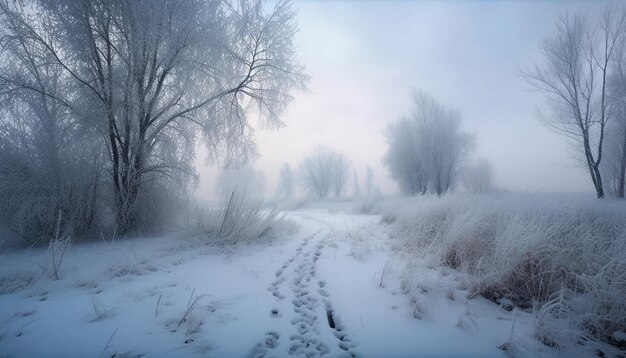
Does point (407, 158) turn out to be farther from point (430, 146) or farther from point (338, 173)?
point (338, 173)

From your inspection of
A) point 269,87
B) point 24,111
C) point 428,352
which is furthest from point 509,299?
point 24,111

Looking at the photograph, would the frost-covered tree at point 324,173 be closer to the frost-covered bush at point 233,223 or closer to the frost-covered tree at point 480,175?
the frost-covered tree at point 480,175

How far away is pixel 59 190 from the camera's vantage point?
5.19 metres

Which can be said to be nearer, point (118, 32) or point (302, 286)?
point (302, 286)

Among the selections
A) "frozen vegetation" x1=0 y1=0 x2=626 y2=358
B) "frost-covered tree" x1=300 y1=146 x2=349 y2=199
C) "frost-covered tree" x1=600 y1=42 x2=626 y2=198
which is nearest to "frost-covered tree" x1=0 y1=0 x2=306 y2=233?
"frozen vegetation" x1=0 y1=0 x2=626 y2=358

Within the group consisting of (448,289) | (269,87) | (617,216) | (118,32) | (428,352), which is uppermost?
(118,32)

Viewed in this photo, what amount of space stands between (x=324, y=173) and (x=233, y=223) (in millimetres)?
31962

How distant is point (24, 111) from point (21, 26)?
1.77m

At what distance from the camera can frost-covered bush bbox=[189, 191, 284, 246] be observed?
5.44 m

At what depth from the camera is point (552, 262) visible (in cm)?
286

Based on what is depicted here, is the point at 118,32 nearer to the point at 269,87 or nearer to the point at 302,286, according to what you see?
the point at 269,87

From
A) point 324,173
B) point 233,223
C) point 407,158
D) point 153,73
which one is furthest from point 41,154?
point 324,173

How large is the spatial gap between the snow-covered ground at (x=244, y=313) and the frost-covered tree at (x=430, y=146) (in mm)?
19323

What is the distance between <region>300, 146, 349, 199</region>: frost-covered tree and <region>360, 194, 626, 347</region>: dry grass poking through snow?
3193 centimetres
